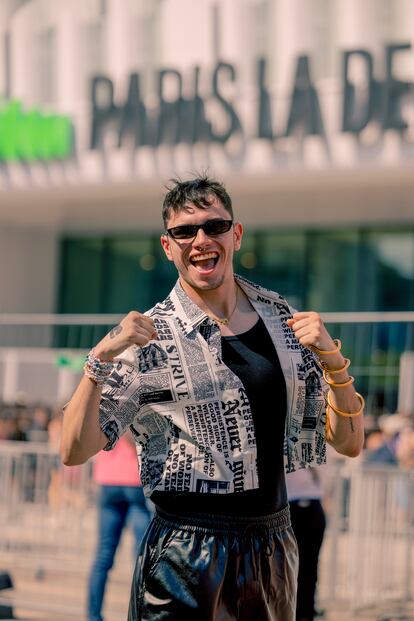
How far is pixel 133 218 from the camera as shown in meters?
23.6

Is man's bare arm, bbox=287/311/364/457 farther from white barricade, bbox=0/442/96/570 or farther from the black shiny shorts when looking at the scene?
white barricade, bbox=0/442/96/570

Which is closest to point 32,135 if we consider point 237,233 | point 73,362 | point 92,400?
point 73,362

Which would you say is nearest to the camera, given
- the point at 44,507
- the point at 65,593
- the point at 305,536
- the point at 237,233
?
the point at 237,233

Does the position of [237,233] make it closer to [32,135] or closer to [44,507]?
[44,507]

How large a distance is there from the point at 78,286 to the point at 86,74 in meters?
5.40

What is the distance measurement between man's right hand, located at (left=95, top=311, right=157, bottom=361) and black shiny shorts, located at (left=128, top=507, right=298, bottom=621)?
57 cm

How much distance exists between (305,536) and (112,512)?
1.63 meters

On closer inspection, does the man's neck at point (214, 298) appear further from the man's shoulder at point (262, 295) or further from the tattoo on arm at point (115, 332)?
the tattoo on arm at point (115, 332)

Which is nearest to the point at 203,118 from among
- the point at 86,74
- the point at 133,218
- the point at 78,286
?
the point at 86,74

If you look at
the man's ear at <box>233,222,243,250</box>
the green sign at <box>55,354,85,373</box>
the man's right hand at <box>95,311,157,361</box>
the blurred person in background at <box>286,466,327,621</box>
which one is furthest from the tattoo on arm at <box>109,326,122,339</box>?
the green sign at <box>55,354,85,373</box>

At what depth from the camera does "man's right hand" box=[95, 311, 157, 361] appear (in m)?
3.39

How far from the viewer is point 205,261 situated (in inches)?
145

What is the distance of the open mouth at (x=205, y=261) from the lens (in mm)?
3662

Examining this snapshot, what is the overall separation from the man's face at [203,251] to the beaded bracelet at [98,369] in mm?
438
